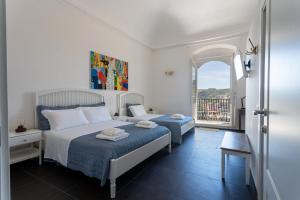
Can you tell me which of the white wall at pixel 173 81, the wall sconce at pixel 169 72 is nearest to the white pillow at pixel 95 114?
the white wall at pixel 173 81

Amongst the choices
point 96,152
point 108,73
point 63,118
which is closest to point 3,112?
point 96,152

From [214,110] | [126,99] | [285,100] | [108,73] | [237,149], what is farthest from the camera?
[214,110]

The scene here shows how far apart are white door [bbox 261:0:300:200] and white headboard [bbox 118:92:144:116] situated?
4.17 metres

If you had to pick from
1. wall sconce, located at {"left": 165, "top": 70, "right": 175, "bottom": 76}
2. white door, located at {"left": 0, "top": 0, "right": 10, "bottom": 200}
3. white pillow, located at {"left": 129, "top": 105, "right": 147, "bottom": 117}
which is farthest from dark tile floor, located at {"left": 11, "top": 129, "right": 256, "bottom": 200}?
wall sconce, located at {"left": 165, "top": 70, "right": 175, "bottom": 76}

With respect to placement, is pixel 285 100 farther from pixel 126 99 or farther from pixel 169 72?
pixel 169 72

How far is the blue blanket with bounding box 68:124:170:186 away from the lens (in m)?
1.88

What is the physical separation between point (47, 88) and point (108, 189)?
2.28 meters

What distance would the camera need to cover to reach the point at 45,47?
303 centimetres

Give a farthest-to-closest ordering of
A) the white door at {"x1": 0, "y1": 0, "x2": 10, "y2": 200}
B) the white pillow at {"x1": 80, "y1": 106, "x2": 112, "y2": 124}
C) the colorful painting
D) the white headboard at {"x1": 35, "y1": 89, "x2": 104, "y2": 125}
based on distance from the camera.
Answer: the colorful painting → the white pillow at {"x1": 80, "y1": 106, "x2": 112, "y2": 124} → the white headboard at {"x1": 35, "y1": 89, "x2": 104, "y2": 125} → the white door at {"x1": 0, "y1": 0, "x2": 10, "y2": 200}

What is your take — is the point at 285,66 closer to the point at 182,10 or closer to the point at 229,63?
the point at 182,10

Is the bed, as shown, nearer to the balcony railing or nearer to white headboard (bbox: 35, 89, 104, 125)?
white headboard (bbox: 35, 89, 104, 125)

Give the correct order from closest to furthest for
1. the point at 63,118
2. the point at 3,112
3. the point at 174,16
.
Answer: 1. the point at 3,112
2. the point at 63,118
3. the point at 174,16

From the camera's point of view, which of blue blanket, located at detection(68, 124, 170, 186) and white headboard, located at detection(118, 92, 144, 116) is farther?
white headboard, located at detection(118, 92, 144, 116)

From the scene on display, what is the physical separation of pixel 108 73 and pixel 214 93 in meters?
4.24
